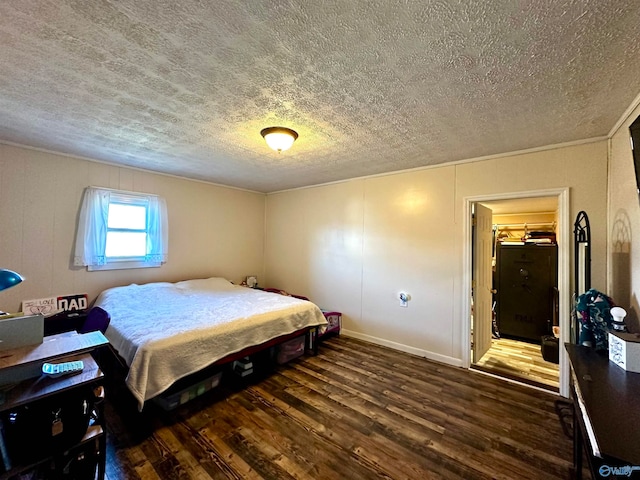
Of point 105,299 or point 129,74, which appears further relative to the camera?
point 105,299

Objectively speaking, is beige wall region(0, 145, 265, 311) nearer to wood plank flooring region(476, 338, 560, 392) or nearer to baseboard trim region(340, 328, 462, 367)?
baseboard trim region(340, 328, 462, 367)

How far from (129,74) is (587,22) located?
2.35 meters

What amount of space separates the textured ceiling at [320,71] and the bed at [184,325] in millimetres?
1762

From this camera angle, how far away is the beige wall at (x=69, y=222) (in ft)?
9.40

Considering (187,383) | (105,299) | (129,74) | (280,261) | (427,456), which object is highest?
(129,74)

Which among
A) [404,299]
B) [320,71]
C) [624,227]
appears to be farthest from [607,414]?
[404,299]

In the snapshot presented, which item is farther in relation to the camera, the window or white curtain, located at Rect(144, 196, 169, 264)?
white curtain, located at Rect(144, 196, 169, 264)

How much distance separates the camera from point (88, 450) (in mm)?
1479

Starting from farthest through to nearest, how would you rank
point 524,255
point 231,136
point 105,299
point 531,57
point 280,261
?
point 280,261, point 524,255, point 105,299, point 231,136, point 531,57

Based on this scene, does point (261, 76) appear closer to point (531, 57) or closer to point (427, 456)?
point (531, 57)

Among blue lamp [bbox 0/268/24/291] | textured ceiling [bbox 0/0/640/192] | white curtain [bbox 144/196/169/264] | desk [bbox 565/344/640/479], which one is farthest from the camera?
white curtain [bbox 144/196/169/264]

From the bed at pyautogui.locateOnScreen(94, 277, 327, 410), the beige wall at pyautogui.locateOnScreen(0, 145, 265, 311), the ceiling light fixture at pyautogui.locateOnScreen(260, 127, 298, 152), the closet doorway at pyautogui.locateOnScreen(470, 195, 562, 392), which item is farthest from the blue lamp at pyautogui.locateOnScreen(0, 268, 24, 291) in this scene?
the closet doorway at pyautogui.locateOnScreen(470, 195, 562, 392)

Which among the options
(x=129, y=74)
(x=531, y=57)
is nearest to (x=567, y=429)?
(x=531, y=57)

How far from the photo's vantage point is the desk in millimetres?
913
